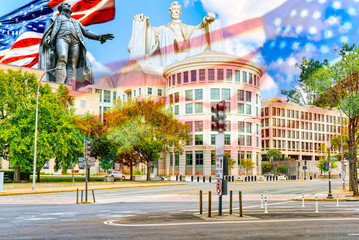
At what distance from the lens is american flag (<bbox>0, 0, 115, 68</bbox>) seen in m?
73.2

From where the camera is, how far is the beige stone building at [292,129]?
5256 inches

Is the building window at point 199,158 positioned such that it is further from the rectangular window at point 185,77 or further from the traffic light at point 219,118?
the traffic light at point 219,118

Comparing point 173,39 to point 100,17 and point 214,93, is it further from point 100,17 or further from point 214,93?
point 100,17

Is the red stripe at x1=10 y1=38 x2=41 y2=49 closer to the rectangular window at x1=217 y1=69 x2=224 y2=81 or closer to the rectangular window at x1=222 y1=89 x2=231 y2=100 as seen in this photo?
the rectangular window at x1=217 y1=69 x2=224 y2=81

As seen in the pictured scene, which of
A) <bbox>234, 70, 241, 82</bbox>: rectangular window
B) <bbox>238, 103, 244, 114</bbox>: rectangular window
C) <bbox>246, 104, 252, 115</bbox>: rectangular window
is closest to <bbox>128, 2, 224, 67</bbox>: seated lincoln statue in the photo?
<bbox>234, 70, 241, 82</bbox>: rectangular window

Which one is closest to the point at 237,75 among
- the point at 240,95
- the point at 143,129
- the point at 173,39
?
the point at 240,95

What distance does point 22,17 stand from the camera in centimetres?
7344

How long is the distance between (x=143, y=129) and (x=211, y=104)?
34604mm

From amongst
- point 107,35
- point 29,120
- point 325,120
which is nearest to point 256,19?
point 29,120

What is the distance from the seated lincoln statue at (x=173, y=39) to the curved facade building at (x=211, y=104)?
25.8 metres

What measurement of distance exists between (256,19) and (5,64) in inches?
2842

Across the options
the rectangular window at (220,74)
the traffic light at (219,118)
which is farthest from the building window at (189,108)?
the traffic light at (219,118)

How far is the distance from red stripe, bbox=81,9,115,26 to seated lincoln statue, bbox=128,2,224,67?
131 feet

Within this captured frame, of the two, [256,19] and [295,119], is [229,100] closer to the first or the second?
[295,119]
